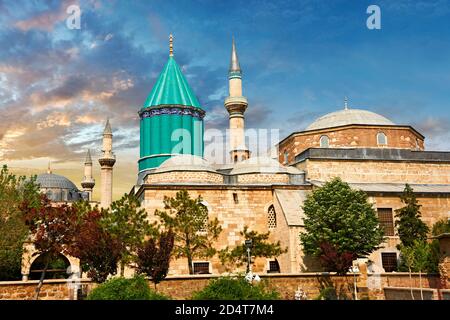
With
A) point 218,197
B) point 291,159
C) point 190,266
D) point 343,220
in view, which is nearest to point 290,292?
point 343,220

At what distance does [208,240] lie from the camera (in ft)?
71.7

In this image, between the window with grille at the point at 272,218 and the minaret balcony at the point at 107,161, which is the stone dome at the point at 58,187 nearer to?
the minaret balcony at the point at 107,161

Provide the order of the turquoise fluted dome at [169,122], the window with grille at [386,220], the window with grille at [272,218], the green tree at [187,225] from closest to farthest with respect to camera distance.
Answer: the green tree at [187,225] < the window with grille at [272,218] < the window with grille at [386,220] < the turquoise fluted dome at [169,122]

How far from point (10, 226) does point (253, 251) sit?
9.97 meters

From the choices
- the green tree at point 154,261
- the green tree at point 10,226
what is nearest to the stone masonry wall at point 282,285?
the green tree at point 154,261

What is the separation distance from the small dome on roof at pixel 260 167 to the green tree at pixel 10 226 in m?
9.91

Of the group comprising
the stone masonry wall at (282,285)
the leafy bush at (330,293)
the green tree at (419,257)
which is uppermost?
the green tree at (419,257)

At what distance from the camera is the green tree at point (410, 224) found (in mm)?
22203

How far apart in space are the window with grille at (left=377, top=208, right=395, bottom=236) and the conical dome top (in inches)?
626

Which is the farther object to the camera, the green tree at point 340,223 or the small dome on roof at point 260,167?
the small dome on roof at point 260,167

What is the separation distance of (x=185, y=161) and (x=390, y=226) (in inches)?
419

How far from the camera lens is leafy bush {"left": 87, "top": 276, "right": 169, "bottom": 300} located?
1062 cm
